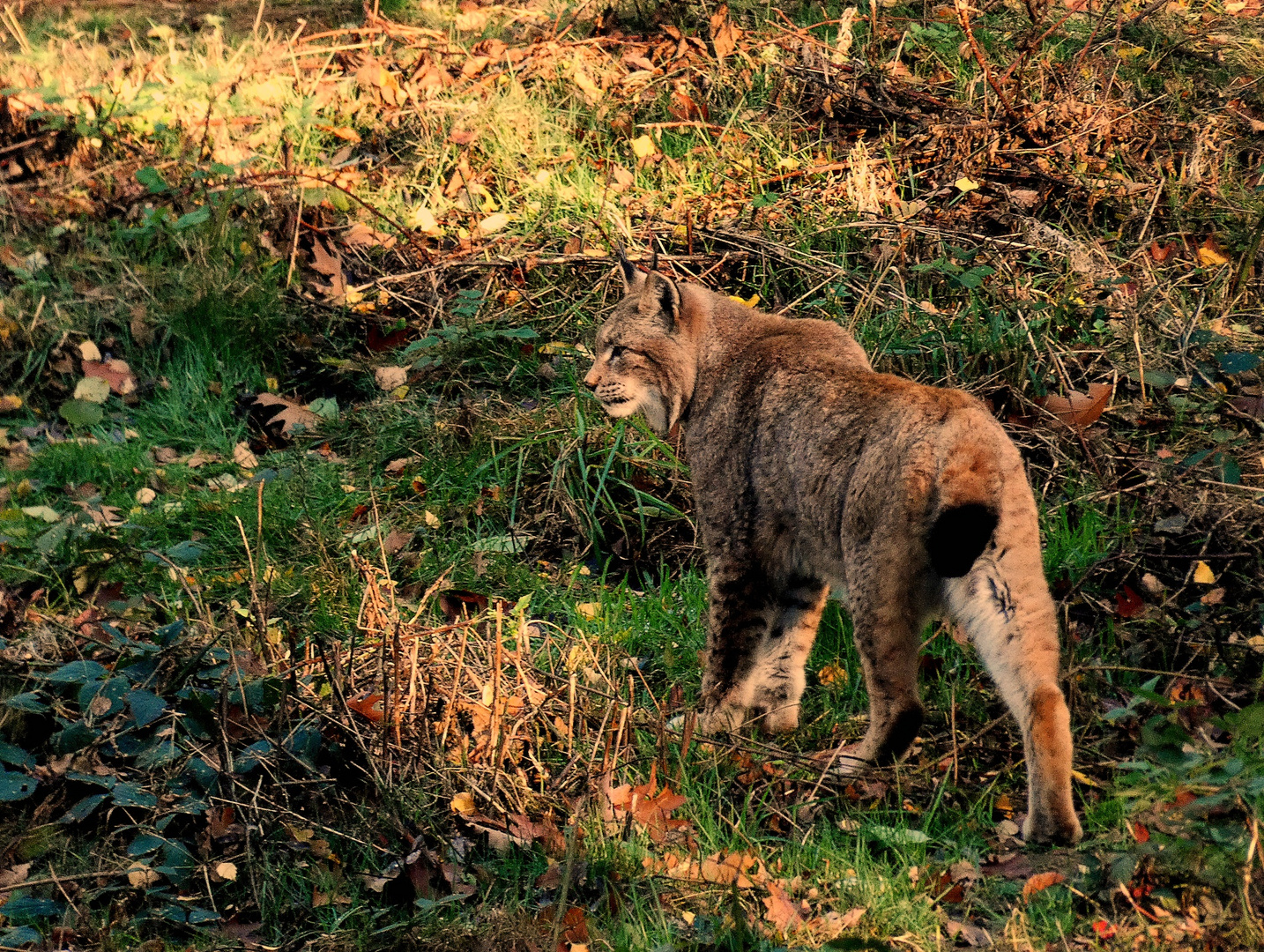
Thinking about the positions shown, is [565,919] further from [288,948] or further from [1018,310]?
[1018,310]

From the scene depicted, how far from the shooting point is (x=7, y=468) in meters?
5.79

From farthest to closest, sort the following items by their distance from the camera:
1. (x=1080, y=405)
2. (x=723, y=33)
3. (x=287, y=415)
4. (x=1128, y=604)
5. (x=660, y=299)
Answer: (x=723, y=33) < (x=287, y=415) < (x=1080, y=405) < (x=660, y=299) < (x=1128, y=604)

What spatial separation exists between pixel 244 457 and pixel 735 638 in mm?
2755

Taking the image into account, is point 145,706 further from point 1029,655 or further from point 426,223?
point 426,223

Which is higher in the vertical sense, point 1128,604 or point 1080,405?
point 1080,405

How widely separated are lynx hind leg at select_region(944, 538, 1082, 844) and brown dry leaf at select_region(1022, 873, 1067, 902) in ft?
0.48

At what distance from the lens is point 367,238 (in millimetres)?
6895

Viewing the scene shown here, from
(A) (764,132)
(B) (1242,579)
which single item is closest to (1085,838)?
(B) (1242,579)

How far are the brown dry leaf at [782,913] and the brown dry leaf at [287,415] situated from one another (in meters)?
3.64

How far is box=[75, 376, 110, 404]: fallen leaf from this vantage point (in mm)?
6262

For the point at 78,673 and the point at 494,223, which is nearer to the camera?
the point at 78,673

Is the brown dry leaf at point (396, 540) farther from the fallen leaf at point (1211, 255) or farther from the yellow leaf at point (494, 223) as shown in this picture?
the fallen leaf at point (1211, 255)

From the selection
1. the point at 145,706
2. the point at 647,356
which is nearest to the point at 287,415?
the point at 647,356

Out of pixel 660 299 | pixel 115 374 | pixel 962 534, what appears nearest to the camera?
pixel 962 534
